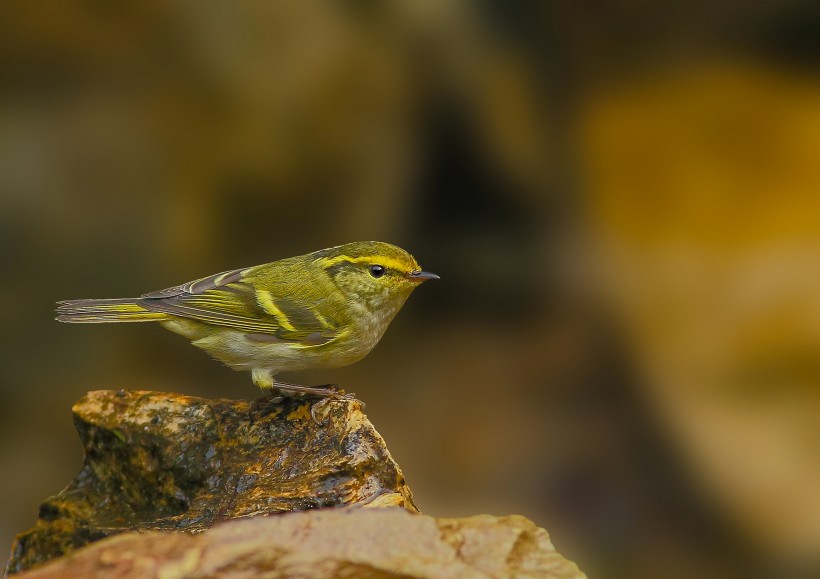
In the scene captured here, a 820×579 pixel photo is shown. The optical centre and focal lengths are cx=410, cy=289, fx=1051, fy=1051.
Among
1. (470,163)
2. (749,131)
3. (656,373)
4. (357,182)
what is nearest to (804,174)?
(749,131)

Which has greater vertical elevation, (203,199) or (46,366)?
(203,199)

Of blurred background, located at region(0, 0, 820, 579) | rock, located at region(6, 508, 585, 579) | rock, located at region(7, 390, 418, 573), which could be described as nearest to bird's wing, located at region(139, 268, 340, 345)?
rock, located at region(7, 390, 418, 573)

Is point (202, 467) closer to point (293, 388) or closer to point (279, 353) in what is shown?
point (293, 388)

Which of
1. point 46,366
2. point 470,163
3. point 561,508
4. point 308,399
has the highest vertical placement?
point 470,163

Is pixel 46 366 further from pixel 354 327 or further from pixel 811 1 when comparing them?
pixel 811 1

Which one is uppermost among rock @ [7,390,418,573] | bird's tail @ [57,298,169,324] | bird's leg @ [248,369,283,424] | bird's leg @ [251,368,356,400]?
bird's tail @ [57,298,169,324]

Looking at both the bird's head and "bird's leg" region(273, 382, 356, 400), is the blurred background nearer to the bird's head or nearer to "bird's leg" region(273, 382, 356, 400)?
the bird's head
